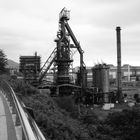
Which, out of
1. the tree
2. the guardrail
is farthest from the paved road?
the tree

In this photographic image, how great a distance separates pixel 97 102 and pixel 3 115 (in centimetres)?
4775

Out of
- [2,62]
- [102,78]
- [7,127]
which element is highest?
[2,62]

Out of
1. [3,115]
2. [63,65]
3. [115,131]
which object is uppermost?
[63,65]

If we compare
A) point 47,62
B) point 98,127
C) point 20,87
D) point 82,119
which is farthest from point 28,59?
point 20,87

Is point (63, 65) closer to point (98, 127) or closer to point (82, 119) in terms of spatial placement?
point (82, 119)

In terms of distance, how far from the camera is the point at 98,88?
202ft

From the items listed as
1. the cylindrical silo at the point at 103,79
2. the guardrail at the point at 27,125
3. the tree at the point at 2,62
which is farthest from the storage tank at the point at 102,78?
the guardrail at the point at 27,125

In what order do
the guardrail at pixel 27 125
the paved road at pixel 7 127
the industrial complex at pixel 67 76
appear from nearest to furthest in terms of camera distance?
the guardrail at pixel 27 125, the paved road at pixel 7 127, the industrial complex at pixel 67 76

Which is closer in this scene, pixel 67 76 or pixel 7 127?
pixel 7 127

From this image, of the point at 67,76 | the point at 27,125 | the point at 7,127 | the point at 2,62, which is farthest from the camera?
the point at 2,62

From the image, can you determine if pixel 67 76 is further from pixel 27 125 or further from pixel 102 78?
pixel 27 125

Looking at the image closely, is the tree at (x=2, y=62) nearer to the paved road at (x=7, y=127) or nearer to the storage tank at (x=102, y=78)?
the storage tank at (x=102, y=78)

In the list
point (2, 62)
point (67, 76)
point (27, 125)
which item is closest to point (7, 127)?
point (27, 125)

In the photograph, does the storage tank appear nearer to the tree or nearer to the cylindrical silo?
the cylindrical silo
